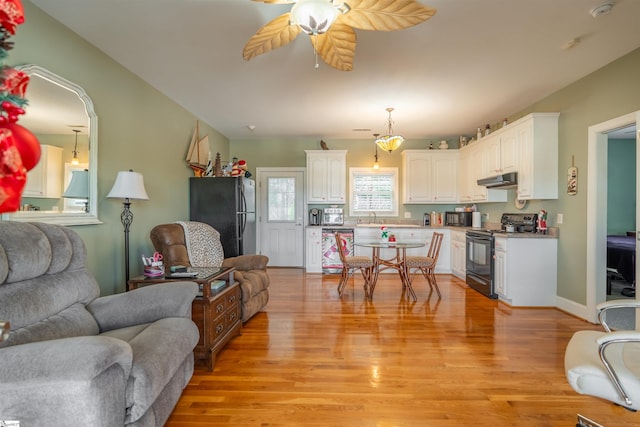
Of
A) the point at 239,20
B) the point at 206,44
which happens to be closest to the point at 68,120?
the point at 206,44

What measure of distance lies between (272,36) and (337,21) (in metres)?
0.42

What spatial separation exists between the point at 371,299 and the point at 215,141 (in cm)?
383

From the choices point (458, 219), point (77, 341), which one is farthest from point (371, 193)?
point (77, 341)

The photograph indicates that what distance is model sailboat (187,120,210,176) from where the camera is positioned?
15.5 feet

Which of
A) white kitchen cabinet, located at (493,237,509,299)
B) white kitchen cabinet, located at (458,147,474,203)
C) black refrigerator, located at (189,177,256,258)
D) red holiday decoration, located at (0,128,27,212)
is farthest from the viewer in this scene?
white kitchen cabinet, located at (458,147,474,203)

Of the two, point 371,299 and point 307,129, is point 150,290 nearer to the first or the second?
point 371,299

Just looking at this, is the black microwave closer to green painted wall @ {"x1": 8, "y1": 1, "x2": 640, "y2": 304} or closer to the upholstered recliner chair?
green painted wall @ {"x1": 8, "y1": 1, "x2": 640, "y2": 304}

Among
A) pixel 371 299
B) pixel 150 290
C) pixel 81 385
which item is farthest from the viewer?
pixel 371 299

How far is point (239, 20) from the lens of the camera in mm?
2488

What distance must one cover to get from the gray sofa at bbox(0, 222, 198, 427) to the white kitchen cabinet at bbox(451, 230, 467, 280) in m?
4.53

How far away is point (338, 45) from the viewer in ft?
7.14

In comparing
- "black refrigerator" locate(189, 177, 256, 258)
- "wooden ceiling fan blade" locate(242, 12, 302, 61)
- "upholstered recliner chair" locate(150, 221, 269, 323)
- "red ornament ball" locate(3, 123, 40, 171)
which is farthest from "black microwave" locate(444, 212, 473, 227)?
"red ornament ball" locate(3, 123, 40, 171)

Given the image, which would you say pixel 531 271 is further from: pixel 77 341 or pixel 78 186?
pixel 78 186

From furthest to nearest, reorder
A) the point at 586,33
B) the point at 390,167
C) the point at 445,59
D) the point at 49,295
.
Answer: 1. the point at 390,167
2. the point at 445,59
3. the point at 586,33
4. the point at 49,295
